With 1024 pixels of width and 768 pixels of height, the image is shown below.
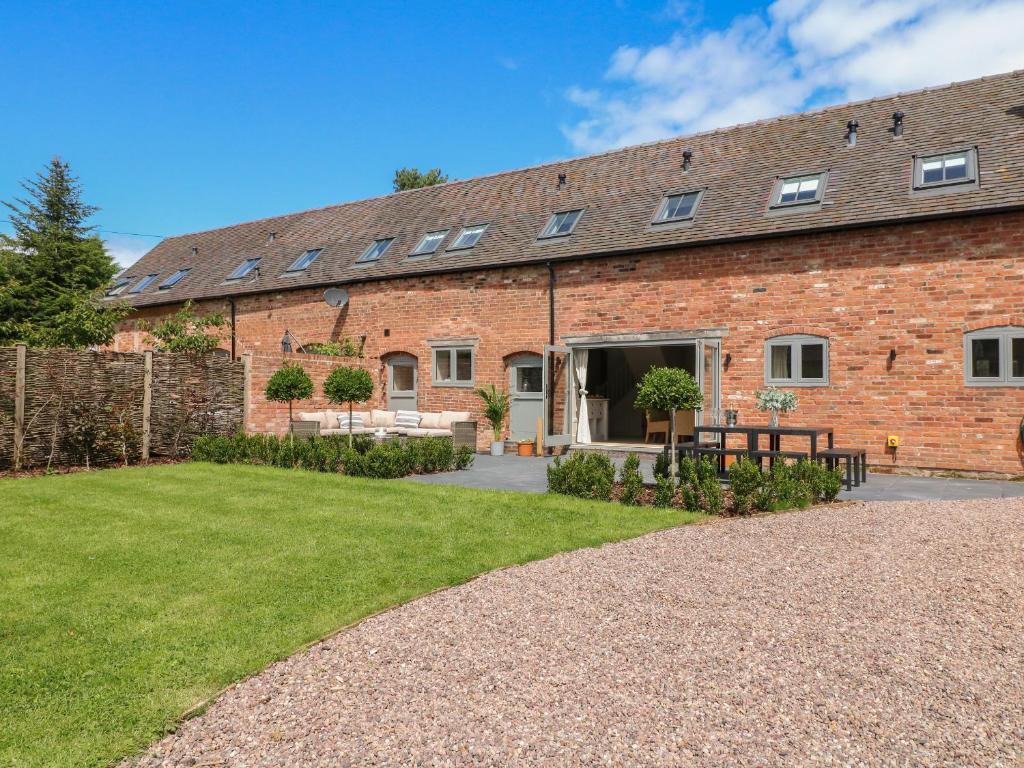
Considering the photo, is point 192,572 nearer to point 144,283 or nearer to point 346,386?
point 346,386

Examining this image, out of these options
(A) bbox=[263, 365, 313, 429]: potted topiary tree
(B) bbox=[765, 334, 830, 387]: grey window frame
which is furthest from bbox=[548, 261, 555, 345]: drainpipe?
(A) bbox=[263, 365, 313, 429]: potted topiary tree

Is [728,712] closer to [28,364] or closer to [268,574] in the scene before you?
[268,574]

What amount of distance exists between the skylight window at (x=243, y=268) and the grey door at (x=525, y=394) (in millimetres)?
10176

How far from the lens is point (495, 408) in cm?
1452

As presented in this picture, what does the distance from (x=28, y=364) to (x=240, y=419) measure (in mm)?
3718

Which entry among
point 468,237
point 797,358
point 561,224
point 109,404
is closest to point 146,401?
point 109,404

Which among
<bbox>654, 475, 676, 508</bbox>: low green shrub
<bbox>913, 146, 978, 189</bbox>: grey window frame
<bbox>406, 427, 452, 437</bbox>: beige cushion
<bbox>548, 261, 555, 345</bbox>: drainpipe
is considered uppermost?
<bbox>913, 146, 978, 189</bbox>: grey window frame

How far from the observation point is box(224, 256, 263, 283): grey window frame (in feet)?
66.2

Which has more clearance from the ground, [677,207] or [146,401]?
[677,207]

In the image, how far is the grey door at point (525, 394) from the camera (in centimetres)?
1445

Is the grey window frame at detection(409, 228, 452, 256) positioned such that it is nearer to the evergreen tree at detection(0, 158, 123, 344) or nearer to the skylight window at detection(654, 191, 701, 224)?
the skylight window at detection(654, 191, 701, 224)

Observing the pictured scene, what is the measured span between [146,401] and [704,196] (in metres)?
11.3

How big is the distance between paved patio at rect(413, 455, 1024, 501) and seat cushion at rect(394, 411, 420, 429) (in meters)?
3.41

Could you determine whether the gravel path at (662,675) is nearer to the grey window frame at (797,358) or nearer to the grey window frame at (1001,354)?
the grey window frame at (1001,354)
